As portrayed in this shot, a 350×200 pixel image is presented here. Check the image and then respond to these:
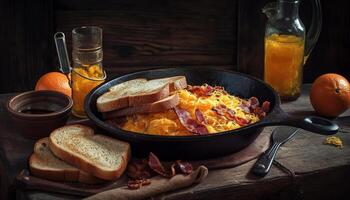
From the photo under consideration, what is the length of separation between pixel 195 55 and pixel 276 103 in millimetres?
1213

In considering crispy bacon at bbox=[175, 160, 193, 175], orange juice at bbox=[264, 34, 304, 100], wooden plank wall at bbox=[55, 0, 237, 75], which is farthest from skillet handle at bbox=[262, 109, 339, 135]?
wooden plank wall at bbox=[55, 0, 237, 75]

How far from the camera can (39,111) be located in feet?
5.93

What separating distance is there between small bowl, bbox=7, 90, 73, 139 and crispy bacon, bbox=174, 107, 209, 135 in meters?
0.36

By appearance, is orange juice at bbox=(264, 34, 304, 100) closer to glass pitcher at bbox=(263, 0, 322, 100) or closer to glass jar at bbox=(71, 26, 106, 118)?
glass pitcher at bbox=(263, 0, 322, 100)

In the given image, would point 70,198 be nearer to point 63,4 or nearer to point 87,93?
point 87,93

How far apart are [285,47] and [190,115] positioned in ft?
1.90

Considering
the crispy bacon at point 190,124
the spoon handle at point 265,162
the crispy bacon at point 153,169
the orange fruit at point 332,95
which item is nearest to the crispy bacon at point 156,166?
the crispy bacon at point 153,169

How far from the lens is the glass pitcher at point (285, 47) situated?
2.08m

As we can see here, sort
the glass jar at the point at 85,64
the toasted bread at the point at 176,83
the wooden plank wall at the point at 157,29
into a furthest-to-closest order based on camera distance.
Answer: the wooden plank wall at the point at 157,29 < the glass jar at the point at 85,64 < the toasted bread at the point at 176,83

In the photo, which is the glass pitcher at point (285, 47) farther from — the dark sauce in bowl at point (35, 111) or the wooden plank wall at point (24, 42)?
the wooden plank wall at point (24, 42)

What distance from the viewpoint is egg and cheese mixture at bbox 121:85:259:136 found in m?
1.61

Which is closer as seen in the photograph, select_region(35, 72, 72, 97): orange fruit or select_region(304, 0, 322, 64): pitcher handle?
select_region(35, 72, 72, 97): orange fruit

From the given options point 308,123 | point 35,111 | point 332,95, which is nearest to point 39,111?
point 35,111

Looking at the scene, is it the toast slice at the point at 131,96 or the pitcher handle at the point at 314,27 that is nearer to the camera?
the toast slice at the point at 131,96
